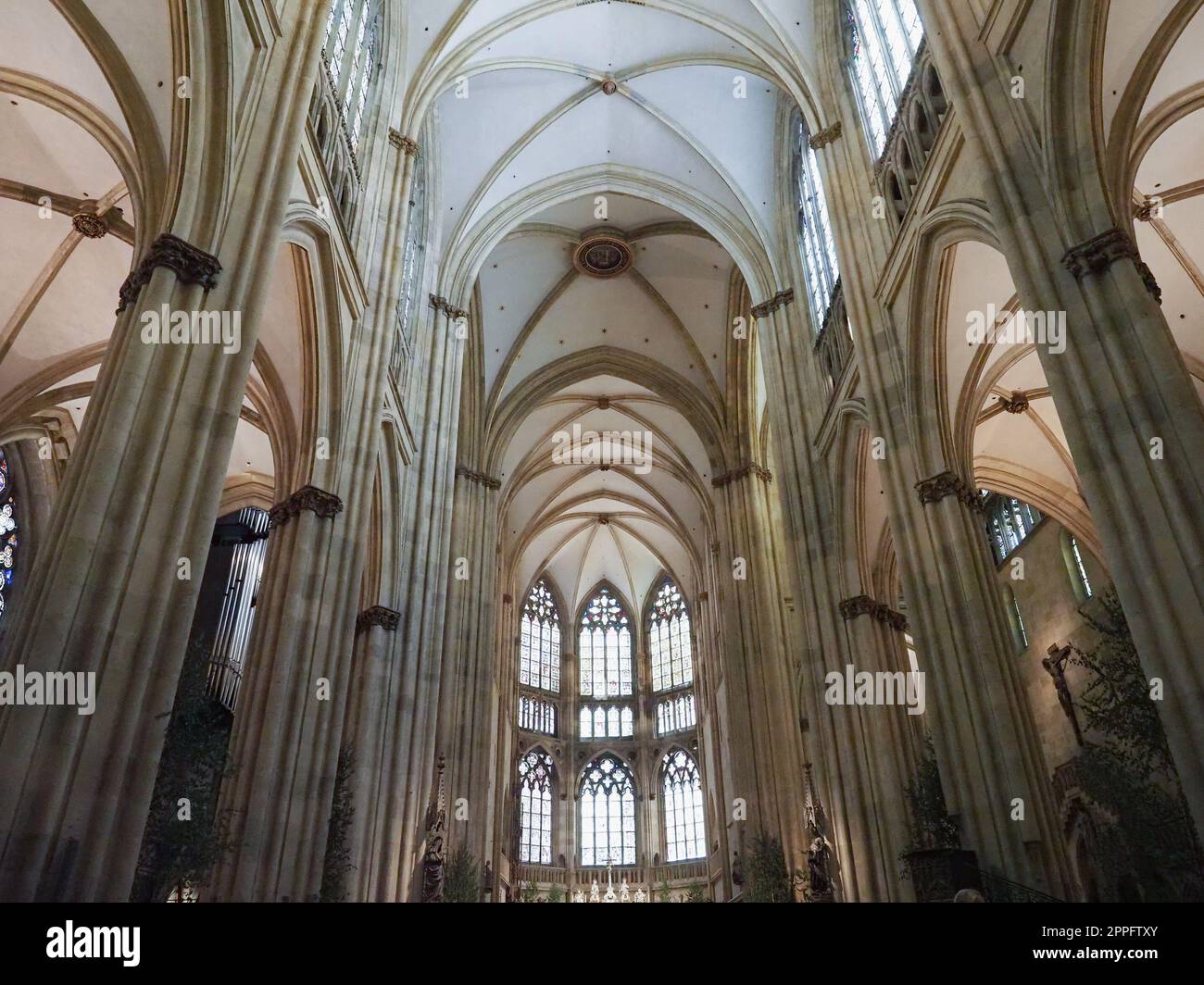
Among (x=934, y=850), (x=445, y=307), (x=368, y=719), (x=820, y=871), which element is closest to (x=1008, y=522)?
(x=820, y=871)

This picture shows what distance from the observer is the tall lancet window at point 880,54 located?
12570 millimetres

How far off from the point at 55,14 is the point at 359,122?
4.82 m

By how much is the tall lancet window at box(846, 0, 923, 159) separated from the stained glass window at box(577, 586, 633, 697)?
95.3ft

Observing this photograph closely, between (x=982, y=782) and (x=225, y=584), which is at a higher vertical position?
(x=225, y=584)

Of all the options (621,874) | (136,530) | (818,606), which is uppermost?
(818,606)

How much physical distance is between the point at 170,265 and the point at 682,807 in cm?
3274

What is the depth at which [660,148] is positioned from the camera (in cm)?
2084

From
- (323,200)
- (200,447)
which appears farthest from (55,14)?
(200,447)

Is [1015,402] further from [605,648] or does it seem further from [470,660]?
[605,648]

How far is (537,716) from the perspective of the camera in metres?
37.7

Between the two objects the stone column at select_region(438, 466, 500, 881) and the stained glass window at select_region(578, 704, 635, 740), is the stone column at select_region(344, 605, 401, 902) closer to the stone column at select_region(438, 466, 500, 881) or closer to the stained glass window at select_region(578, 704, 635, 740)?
the stone column at select_region(438, 466, 500, 881)

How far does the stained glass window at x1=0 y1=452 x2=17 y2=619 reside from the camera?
55.7 ft

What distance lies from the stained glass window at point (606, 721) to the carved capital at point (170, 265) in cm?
3326
